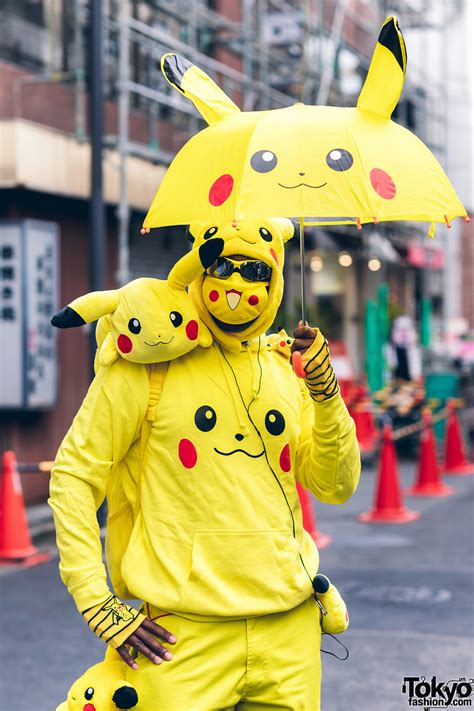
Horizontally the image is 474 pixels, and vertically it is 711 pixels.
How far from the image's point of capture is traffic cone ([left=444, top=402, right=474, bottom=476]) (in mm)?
15961

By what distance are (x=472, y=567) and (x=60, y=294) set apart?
20.8 feet

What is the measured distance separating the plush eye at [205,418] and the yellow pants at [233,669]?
1.88ft

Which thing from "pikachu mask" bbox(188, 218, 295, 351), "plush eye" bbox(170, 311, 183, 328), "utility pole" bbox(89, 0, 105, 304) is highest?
"utility pole" bbox(89, 0, 105, 304)

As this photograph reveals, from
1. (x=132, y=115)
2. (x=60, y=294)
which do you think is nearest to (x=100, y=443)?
(x=60, y=294)

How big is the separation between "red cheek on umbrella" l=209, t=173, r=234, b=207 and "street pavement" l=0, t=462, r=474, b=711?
344 centimetres

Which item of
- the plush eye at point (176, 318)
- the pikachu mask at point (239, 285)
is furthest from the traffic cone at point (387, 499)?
the plush eye at point (176, 318)

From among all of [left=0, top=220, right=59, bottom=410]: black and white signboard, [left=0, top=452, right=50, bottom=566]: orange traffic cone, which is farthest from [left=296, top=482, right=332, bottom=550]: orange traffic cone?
[left=0, top=220, right=59, bottom=410]: black and white signboard

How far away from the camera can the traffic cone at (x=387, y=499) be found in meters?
12.1

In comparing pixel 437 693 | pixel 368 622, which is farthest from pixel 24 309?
pixel 437 693

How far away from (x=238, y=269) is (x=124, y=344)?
43cm

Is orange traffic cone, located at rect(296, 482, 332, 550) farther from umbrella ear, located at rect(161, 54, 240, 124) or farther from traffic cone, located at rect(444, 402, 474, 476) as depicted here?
umbrella ear, located at rect(161, 54, 240, 124)

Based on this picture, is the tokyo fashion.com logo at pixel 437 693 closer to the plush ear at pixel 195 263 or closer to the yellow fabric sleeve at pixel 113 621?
the yellow fabric sleeve at pixel 113 621

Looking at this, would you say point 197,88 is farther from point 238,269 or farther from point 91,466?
point 91,466

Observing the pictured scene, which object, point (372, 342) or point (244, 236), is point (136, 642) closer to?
point (244, 236)
